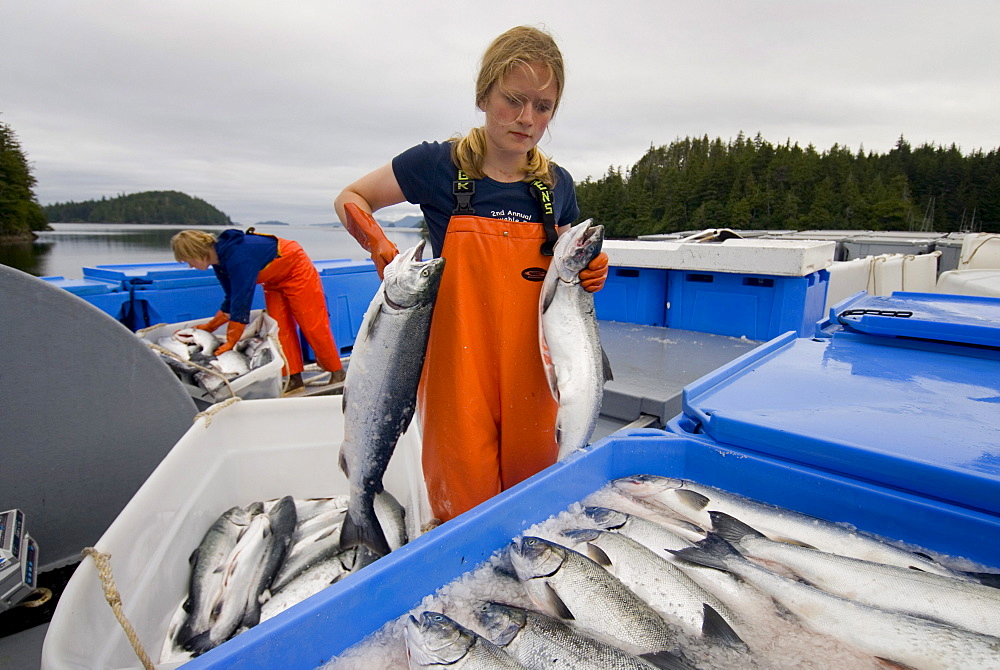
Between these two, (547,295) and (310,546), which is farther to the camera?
(310,546)

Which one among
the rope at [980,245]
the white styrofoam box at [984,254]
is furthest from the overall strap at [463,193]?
the rope at [980,245]

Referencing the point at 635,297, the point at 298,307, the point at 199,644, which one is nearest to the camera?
the point at 199,644

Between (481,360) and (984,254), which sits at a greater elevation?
(984,254)

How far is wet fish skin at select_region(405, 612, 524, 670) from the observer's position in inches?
38.0

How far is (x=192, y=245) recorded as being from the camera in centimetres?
540

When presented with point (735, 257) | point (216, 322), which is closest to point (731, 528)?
point (735, 257)

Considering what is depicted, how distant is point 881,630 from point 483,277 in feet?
5.64

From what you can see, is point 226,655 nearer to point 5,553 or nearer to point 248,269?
point 5,553

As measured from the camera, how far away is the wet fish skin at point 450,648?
966 mm

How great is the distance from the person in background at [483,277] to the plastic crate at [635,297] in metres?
4.80

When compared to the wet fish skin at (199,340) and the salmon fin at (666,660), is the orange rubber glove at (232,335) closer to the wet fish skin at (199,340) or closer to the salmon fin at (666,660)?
the wet fish skin at (199,340)

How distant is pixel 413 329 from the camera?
191 cm

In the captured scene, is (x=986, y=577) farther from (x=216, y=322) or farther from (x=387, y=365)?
(x=216, y=322)

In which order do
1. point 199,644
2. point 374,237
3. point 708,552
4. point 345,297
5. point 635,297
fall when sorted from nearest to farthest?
point 708,552
point 199,644
point 374,237
point 635,297
point 345,297
